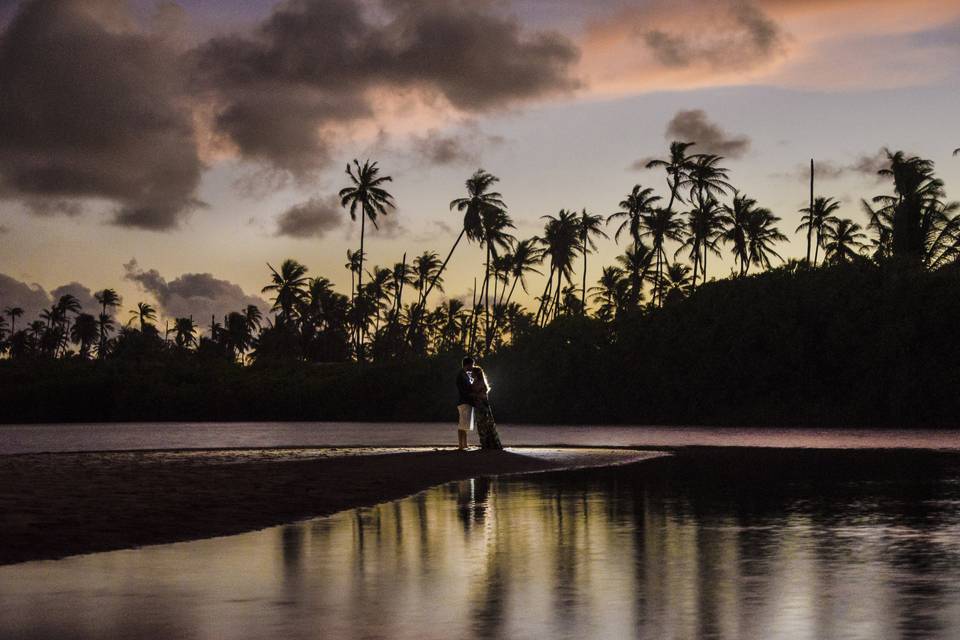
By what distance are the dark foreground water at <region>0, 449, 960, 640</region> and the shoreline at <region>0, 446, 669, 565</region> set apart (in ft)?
3.28

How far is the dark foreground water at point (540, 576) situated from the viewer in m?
8.27

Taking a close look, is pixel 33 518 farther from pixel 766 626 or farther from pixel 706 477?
pixel 706 477

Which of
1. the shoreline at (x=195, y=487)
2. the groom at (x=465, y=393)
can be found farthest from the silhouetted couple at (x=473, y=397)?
the shoreline at (x=195, y=487)

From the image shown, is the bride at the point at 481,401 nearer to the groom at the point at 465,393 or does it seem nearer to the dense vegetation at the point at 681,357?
the groom at the point at 465,393

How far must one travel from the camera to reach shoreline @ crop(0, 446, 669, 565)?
14.2m

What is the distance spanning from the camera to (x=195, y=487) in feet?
66.5

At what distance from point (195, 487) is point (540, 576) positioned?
10798 mm

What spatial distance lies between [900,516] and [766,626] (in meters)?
8.00

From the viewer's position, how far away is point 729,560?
11500mm

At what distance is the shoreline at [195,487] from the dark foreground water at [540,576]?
39.4 inches

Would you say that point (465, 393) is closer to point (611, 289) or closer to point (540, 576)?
point (540, 576)

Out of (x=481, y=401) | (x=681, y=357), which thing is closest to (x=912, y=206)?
(x=681, y=357)

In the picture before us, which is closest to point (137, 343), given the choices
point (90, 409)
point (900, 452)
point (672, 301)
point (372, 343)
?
point (372, 343)

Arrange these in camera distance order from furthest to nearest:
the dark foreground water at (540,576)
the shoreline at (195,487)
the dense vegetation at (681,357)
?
the dense vegetation at (681,357) → the shoreline at (195,487) → the dark foreground water at (540,576)
